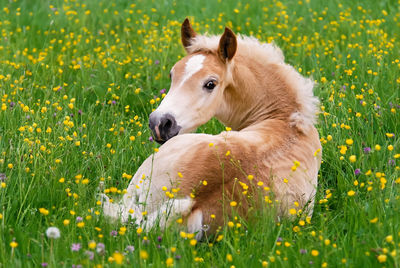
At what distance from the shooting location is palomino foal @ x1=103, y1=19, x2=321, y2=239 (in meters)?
3.75

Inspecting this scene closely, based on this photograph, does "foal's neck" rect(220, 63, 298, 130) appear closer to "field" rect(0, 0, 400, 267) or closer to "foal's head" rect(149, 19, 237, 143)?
"foal's head" rect(149, 19, 237, 143)

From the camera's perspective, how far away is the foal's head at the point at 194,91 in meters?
4.45

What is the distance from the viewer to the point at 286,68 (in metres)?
4.98

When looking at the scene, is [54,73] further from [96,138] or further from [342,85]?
[342,85]

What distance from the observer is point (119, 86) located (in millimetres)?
6324

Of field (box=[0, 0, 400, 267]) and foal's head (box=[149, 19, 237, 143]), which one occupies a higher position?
foal's head (box=[149, 19, 237, 143])

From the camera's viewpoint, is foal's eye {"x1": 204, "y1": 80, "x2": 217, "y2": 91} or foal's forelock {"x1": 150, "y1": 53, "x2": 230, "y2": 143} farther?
foal's eye {"x1": 204, "y1": 80, "x2": 217, "y2": 91}

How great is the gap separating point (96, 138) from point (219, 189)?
1815mm

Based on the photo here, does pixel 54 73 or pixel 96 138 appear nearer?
pixel 96 138

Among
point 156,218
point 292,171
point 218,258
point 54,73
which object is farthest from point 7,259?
point 54,73

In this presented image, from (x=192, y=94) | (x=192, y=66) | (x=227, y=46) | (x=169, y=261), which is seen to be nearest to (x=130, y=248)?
(x=169, y=261)

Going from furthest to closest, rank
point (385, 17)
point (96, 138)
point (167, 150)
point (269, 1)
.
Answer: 1. point (269, 1)
2. point (385, 17)
3. point (96, 138)
4. point (167, 150)

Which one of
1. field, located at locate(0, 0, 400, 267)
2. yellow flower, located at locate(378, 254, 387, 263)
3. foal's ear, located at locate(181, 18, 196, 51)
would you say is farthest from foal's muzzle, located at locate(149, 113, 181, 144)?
yellow flower, located at locate(378, 254, 387, 263)

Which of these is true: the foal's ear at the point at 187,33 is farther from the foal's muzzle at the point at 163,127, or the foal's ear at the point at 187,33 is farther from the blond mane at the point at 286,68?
the foal's muzzle at the point at 163,127
